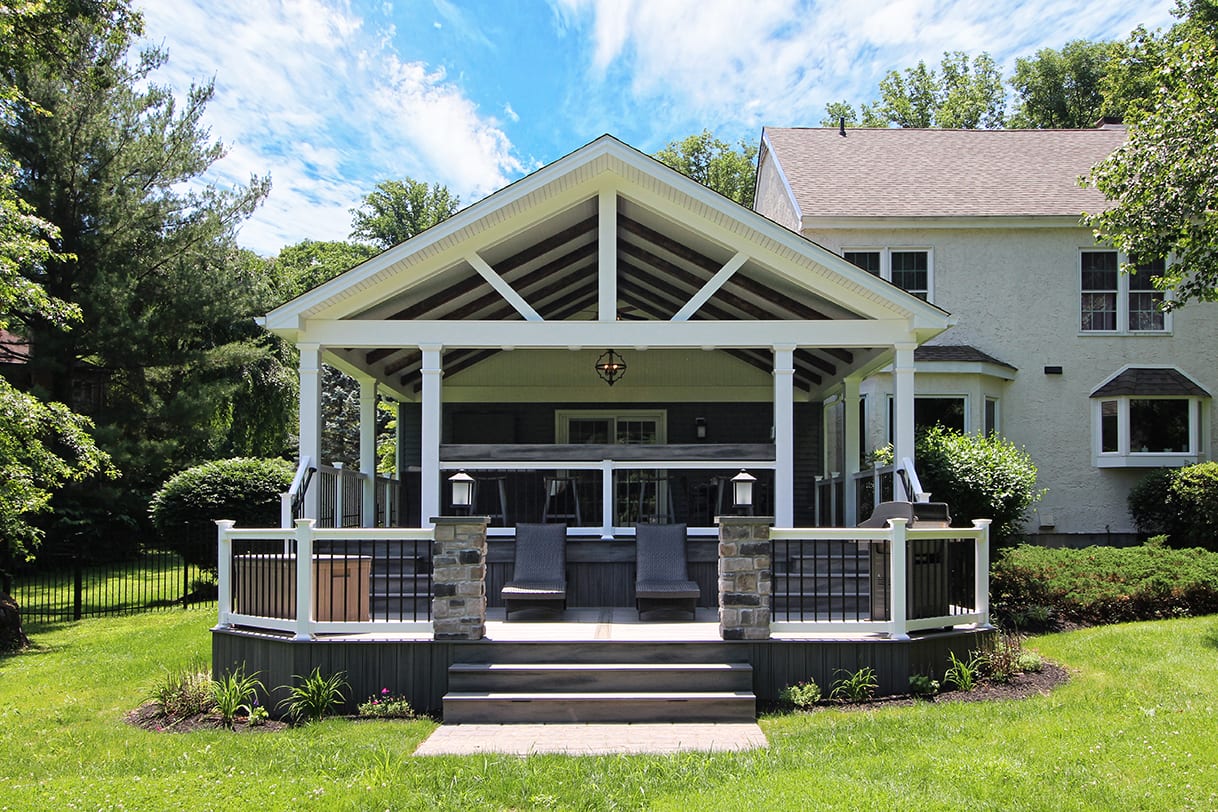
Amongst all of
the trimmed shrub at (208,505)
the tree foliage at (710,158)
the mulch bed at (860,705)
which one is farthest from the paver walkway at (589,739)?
the tree foliage at (710,158)

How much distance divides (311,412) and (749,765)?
19.4 ft

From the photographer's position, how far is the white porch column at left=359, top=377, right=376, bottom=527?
438 inches

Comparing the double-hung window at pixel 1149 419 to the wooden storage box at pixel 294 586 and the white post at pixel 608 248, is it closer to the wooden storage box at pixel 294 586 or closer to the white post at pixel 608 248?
the white post at pixel 608 248

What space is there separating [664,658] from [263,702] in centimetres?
328

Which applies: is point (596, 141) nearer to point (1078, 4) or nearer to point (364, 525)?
point (364, 525)

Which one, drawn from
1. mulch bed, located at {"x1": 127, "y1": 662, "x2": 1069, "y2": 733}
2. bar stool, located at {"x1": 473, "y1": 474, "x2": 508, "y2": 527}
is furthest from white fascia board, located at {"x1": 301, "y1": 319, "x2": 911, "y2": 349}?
mulch bed, located at {"x1": 127, "y1": 662, "x2": 1069, "y2": 733}

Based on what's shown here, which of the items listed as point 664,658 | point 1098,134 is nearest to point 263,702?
point 664,658

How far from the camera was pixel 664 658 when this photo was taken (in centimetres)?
685

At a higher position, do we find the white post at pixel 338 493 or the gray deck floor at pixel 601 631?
the white post at pixel 338 493

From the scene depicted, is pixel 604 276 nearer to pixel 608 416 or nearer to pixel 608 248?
pixel 608 248

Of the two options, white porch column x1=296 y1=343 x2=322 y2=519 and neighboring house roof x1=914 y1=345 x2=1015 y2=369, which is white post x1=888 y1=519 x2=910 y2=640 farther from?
neighboring house roof x1=914 y1=345 x2=1015 y2=369

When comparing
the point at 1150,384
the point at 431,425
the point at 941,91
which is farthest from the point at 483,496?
the point at 941,91

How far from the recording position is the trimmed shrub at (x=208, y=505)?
43.6 ft

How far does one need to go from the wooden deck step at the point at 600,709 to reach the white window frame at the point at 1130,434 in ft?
36.6
